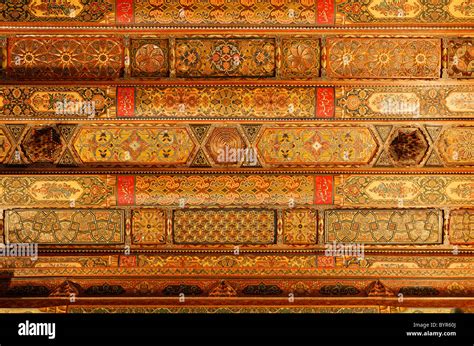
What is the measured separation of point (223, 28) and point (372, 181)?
2389mm

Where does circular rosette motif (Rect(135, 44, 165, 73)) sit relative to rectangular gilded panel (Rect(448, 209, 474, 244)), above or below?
above

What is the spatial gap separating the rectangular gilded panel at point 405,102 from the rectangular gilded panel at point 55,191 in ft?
9.18

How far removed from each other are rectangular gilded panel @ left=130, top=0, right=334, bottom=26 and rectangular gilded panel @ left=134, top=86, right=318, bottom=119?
2.34 feet

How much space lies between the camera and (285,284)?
4801 mm

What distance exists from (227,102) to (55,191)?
2.20 m

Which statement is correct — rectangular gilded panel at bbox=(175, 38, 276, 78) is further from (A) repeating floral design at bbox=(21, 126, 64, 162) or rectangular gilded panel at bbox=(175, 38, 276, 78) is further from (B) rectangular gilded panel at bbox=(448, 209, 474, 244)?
(B) rectangular gilded panel at bbox=(448, 209, 474, 244)

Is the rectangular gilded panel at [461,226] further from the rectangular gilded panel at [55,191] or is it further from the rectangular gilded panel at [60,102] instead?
the rectangular gilded panel at [60,102]

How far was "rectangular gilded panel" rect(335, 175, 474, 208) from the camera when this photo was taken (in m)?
4.80

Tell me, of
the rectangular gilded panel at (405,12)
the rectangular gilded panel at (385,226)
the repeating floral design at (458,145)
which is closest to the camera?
the rectangular gilded panel at (405,12)

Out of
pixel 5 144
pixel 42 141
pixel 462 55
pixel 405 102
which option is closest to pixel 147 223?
pixel 42 141

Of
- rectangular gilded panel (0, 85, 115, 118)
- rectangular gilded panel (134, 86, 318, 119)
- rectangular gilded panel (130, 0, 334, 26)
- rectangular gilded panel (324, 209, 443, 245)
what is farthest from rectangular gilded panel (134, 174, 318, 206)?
rectangular gilded panel (130, 0, 334, 26)

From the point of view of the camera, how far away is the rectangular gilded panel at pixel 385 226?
15.9 feet

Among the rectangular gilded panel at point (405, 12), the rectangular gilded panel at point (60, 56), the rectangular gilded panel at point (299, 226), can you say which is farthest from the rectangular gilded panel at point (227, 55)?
the rectangular gilded panel at point (299, 226)

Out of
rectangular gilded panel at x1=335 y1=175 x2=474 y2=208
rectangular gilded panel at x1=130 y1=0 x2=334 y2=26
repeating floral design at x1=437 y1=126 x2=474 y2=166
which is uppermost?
rectangular gilded panel at x1=130 y1=0 x2=334 y2=26
